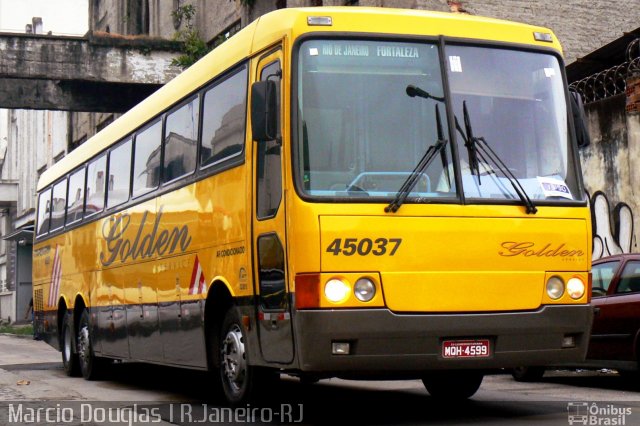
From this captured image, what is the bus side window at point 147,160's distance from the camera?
1213cm

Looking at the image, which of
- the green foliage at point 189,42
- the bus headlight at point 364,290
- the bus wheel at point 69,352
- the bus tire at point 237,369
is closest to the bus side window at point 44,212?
the bus wheel at point 69,352

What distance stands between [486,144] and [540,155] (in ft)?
1.80

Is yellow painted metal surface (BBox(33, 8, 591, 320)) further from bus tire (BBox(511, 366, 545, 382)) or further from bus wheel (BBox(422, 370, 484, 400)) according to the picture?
bus tire (BBox(511, 366, 545, 382))

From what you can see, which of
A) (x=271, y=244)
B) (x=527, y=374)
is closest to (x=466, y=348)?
(x=271, y=244)

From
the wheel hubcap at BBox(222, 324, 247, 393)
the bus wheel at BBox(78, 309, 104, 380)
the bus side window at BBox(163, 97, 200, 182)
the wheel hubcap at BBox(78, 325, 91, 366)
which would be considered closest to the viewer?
the wheel hubcap at BBox(222, 324, 247, 393)

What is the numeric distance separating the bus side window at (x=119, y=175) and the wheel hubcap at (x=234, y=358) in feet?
13.6

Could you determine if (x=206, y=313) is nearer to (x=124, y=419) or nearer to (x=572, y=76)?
(x=124, y=419)

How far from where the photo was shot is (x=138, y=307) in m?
12.6

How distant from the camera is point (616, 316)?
12.5m

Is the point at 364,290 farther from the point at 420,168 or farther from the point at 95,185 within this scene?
the point at 95,185

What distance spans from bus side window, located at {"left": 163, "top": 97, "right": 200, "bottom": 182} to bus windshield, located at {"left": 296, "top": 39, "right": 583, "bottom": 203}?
2.65 meters

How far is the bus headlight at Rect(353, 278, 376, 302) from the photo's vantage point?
8.01 meters

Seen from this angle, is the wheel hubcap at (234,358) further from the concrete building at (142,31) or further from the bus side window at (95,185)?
the bus side window at (95,185)

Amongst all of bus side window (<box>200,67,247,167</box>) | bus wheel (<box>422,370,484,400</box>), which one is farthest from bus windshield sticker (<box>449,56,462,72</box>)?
bus wheel (<box>422,370,484,400</box>)
